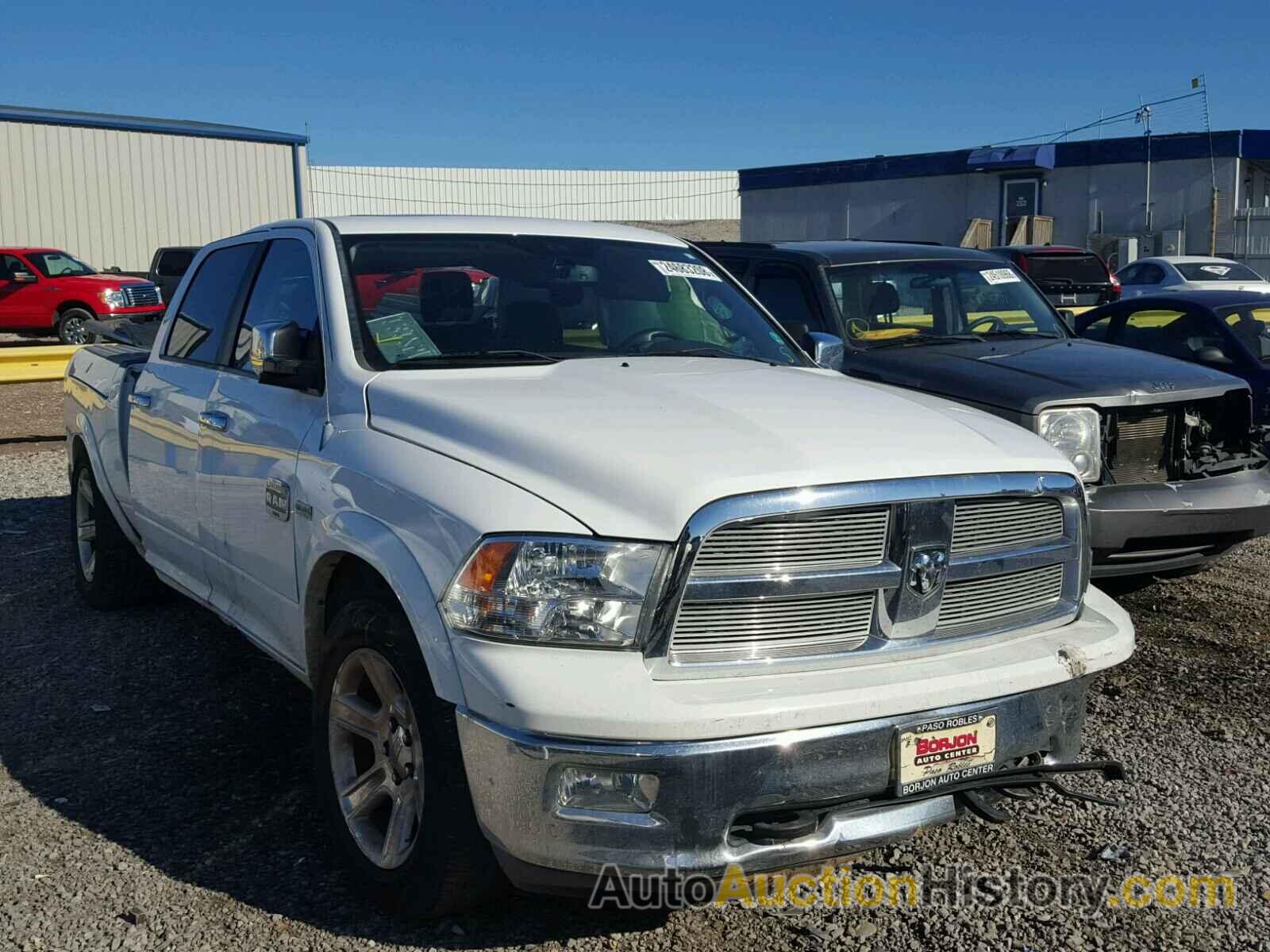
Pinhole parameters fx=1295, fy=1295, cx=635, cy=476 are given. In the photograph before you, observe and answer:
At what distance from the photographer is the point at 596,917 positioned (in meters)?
3.38

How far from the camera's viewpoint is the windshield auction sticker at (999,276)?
775 cm

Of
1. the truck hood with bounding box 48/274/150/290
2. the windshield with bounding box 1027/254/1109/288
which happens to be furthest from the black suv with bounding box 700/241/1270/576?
the truck hood with bounding box 48/274/150/290

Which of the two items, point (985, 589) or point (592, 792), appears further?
point (985, 589)

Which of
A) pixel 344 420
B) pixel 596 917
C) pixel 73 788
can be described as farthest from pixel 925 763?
pixel 73 788

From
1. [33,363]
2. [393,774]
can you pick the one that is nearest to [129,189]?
[33,363]

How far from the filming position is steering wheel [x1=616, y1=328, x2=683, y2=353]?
4347 mm

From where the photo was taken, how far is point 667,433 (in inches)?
126

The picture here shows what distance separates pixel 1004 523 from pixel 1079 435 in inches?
108

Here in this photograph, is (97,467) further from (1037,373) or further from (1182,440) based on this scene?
(1182,440)

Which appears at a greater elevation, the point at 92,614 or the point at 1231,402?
the point at 1231,402

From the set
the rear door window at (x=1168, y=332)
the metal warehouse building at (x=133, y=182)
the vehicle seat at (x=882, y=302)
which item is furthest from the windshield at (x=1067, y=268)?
the metal warehouse building at (x=133, y=182)

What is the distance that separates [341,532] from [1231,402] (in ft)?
15.3

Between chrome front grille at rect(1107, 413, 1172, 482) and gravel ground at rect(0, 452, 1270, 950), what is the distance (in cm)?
73

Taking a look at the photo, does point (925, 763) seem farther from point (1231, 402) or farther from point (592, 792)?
point (1231, 402)
